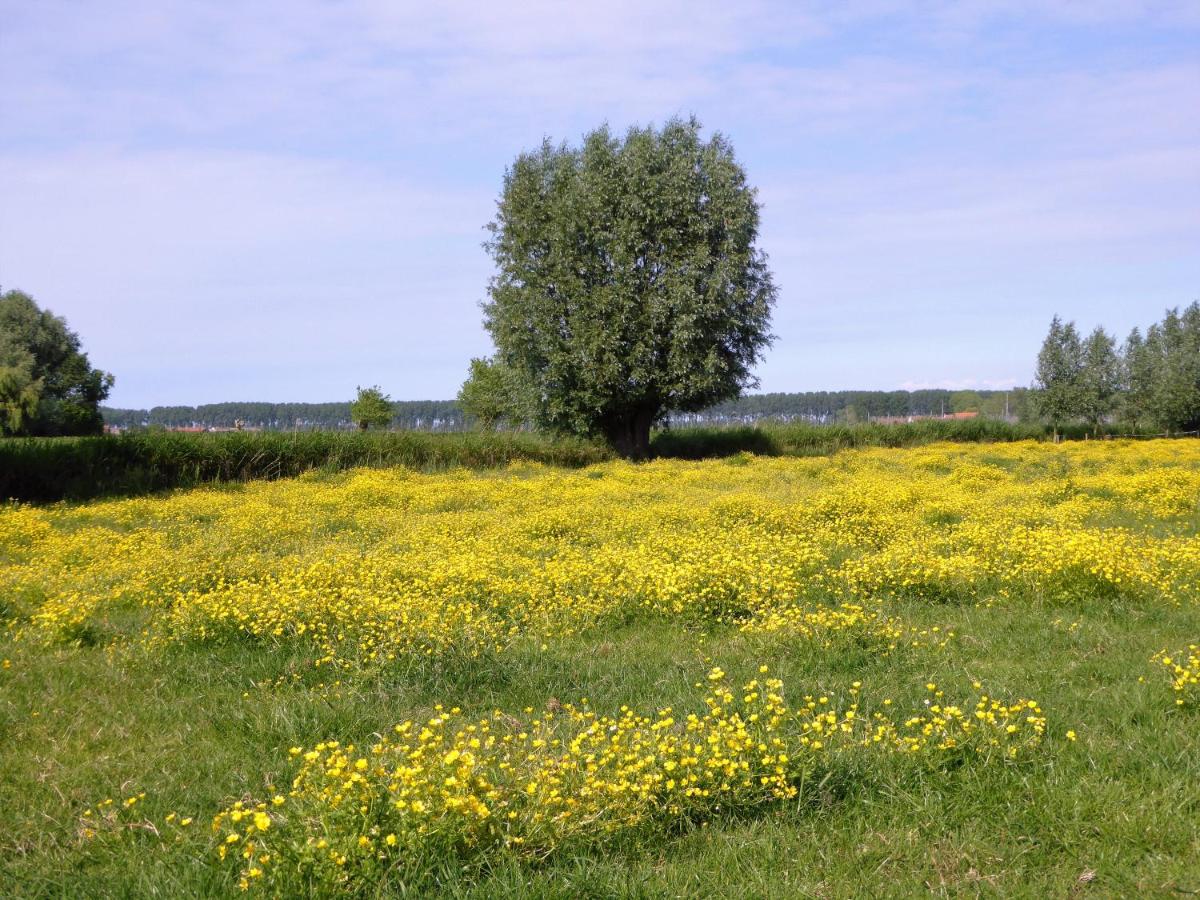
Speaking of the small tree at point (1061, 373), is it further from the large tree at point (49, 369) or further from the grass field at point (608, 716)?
the large tree at point (49, 369)

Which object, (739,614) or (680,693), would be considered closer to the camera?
(680,693)

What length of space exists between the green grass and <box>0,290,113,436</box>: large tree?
2107 inches

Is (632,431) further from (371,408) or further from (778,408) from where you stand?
(778,408)

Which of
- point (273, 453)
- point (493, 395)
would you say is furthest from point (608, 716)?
point (493, 395)

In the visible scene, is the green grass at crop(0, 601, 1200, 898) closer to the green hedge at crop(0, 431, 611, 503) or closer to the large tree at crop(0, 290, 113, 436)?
the green hedge at crop(0, 431, 611, 503)

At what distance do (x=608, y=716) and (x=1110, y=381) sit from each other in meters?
66.1

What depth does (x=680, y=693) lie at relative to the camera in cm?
552

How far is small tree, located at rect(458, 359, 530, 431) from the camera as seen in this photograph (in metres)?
32.6

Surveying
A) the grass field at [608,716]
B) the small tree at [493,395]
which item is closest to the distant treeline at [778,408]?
the small tree at [493,395]

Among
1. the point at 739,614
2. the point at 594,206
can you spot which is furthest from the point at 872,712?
the point at 594,206

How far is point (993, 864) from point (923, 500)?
1133cm

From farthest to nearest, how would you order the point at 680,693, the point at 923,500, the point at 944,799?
the point at 923,500 < the point at 680,693 < the point at 944,799

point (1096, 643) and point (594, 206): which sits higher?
point (594, 206)

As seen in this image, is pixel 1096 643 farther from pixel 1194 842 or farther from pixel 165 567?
pixel 165 567
